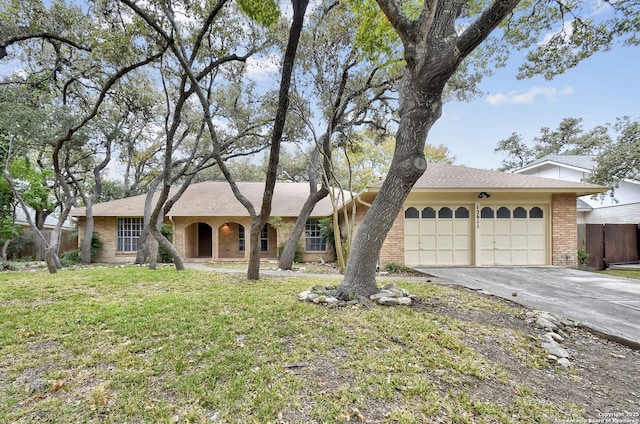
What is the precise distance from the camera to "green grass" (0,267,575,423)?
7.86 feet

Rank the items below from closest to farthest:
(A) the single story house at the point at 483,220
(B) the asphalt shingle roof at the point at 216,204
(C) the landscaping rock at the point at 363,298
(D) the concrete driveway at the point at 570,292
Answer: (D) the concrete driveway at the point at 570,292 → (C) the landscaping rock at the point at 363,298 → (A) the single story house at the point at 483,220 → (B) the asphalt shingle roof at the point at 216,204

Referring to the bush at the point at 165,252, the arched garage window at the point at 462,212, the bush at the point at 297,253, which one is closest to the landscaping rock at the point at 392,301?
the arched garage window at the point at 462,212

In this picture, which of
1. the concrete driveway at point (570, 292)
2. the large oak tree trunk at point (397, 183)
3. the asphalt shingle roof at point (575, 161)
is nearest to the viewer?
the concrete driveway at point (570, 292)

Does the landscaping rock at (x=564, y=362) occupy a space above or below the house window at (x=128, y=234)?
below

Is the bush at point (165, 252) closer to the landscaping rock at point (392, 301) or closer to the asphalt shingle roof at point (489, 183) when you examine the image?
the asphalt shingle roof at point (489, 183)

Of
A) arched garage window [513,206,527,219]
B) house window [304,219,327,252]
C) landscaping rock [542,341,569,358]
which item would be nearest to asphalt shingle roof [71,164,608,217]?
house window [304,219,327,252]

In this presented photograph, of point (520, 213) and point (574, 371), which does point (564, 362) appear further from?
point (520, 213)

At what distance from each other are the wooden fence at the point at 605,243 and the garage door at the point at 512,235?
3.61m

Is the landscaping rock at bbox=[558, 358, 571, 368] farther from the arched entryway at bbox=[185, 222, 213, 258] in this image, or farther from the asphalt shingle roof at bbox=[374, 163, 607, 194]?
the arched entryway at bbox=[185, 222, 213, 258]

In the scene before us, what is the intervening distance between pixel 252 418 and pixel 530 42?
9839 mm

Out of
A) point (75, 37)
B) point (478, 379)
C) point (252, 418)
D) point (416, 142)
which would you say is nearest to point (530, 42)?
point (416, 142)

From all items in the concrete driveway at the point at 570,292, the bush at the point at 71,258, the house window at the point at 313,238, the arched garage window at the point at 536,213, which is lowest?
the bush at the point at 71,258

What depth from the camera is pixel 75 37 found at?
7410mm

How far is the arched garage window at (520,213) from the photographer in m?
10.1
